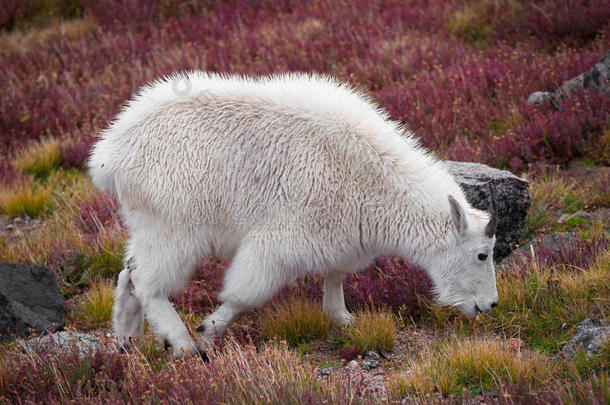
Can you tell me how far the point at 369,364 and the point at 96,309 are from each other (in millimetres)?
2665

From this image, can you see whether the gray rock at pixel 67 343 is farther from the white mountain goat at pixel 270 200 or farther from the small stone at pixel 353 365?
the small stone at pixel 353 365

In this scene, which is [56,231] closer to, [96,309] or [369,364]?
[96,309]

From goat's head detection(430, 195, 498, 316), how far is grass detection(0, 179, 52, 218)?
539 cm

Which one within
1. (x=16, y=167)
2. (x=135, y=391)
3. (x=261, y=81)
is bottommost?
(x=16, y=167)

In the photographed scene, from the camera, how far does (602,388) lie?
11.6 ft

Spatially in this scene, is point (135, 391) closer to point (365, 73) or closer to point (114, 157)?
point (114, 157)

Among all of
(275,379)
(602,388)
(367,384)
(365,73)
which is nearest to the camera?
(602,388)

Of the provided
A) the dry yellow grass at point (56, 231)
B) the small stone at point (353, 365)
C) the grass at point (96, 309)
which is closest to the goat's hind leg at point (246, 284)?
the small stone at point (353, 365)

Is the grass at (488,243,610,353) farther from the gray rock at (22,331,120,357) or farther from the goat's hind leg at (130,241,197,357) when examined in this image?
the gray rock at (22,331,120,357)

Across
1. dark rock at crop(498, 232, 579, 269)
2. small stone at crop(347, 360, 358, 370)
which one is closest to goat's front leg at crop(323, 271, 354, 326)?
small stone at crop(347, 360, 358, 370)

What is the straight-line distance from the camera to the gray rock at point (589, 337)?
430cm

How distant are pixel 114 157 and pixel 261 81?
1.34 metres

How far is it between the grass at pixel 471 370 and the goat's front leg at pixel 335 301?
1149 mm

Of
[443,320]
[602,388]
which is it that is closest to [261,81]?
[443,320]
